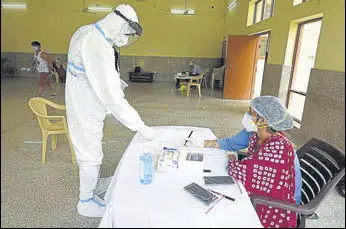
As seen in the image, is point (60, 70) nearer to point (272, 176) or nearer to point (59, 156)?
point (59, 156)

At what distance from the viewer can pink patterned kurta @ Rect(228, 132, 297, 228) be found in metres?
1.02

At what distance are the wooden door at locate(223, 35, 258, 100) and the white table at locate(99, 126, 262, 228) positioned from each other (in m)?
5.27

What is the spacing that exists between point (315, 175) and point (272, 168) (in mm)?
282

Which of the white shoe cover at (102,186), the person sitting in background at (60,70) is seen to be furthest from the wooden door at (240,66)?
the person sitting in background at (60,70)

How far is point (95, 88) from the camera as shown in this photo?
1296mm

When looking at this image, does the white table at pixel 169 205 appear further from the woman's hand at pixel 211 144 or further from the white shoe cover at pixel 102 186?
the white shoe cover at pixel 102 186

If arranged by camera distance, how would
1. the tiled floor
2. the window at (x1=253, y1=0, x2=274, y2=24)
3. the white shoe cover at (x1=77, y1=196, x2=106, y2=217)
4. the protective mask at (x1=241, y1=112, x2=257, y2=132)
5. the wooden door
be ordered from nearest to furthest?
the tiled floor < the protective mask at (x1=241, y1=112, x2=257, y2=132) < the white shoe cover at (x1=77, y1=196, x2=106, y2=217) < the window at (x1=253, y1=0, x2=274, y2=24) < the wooden door

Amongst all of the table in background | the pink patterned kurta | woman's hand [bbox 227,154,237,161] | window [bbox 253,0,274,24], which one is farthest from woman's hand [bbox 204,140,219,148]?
the table in background

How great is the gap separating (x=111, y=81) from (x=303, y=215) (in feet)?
3.97

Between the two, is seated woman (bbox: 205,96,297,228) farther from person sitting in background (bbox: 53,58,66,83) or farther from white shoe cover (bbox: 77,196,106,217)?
person sitting in background (bbox: 53,58,66,83)

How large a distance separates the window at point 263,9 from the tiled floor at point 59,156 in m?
2.19

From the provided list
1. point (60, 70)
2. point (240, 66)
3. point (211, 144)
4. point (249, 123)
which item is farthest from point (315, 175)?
point (60, 70)

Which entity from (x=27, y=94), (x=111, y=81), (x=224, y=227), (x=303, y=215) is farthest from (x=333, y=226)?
(x=27, y=94)

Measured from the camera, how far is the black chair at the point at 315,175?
37.0 inches
